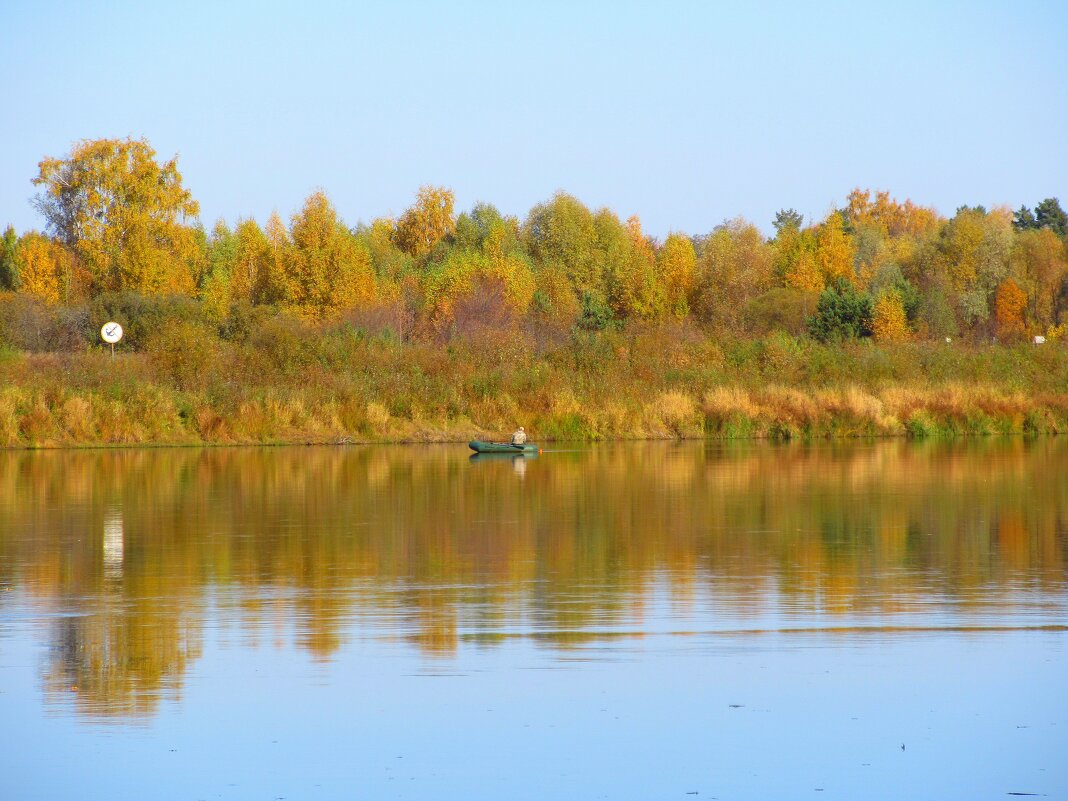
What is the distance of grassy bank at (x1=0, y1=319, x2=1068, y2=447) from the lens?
43.3m

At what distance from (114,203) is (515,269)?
75.6ft

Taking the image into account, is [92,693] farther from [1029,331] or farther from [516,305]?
[1029,331]

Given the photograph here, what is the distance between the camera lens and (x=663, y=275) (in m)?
101

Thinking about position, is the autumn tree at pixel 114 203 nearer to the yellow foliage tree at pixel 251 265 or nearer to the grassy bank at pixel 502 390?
the yellow foliage tree at pixel 251 265

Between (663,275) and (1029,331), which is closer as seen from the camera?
(1029,331)

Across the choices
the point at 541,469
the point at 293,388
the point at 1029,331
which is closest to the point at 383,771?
the point at 541,469

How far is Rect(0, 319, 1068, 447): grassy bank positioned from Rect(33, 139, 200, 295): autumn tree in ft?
90.4

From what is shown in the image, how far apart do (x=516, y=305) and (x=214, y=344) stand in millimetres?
38086


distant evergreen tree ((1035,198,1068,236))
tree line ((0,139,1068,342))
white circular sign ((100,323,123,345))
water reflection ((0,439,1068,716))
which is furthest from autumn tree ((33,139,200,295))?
distant evergreen tree ((1035,198,1068,236))

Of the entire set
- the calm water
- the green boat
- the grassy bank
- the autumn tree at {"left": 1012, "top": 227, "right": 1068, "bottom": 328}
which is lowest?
the calm water

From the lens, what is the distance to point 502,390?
4681 cm

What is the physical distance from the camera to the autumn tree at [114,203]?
7731 cm

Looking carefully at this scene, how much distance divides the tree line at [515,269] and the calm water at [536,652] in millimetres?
38533

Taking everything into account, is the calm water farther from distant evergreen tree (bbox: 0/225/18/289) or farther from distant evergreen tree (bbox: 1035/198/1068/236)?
distant evergreen tree (bbox: 1035/198/1068/236)
